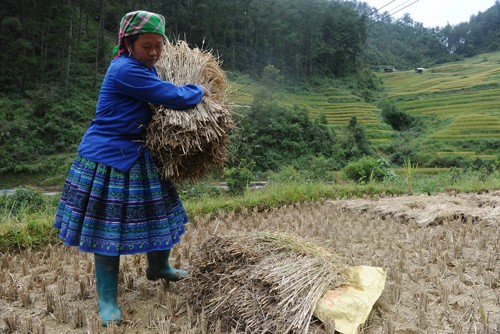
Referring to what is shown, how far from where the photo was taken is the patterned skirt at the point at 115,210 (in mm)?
2047

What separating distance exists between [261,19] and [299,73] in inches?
244

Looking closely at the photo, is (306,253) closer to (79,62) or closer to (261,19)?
(79,62)

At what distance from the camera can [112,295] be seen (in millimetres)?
2109

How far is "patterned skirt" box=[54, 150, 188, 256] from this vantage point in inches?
80.6

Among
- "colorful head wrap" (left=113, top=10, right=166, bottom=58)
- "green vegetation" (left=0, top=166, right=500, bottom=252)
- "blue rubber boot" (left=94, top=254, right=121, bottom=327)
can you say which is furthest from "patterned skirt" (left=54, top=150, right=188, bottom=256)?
"green vegetation" (left=0, top=166, right=500, bottom=252)

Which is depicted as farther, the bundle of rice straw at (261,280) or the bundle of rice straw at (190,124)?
the bundle of rice straw at (190,124)

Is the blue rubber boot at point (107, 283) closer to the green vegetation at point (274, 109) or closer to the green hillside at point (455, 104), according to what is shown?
the green vegetation at point (274, 109)

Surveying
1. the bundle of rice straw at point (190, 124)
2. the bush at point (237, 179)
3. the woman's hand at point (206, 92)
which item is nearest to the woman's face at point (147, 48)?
the bundle of rice straw at point (190, 124)

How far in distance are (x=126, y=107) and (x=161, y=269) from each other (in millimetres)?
975

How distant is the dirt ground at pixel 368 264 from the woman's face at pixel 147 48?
1093 millimetres

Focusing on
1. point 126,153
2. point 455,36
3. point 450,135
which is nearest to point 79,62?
point 450,135

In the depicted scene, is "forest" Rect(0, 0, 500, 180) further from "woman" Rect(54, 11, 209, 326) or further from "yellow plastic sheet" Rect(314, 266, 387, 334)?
"yellow plastic sheet" Rect(314, 266, 387, 334)

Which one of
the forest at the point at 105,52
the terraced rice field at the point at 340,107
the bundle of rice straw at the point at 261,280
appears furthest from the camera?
the terraced rice field at the point at 340,107

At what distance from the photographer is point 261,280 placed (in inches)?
74.9
